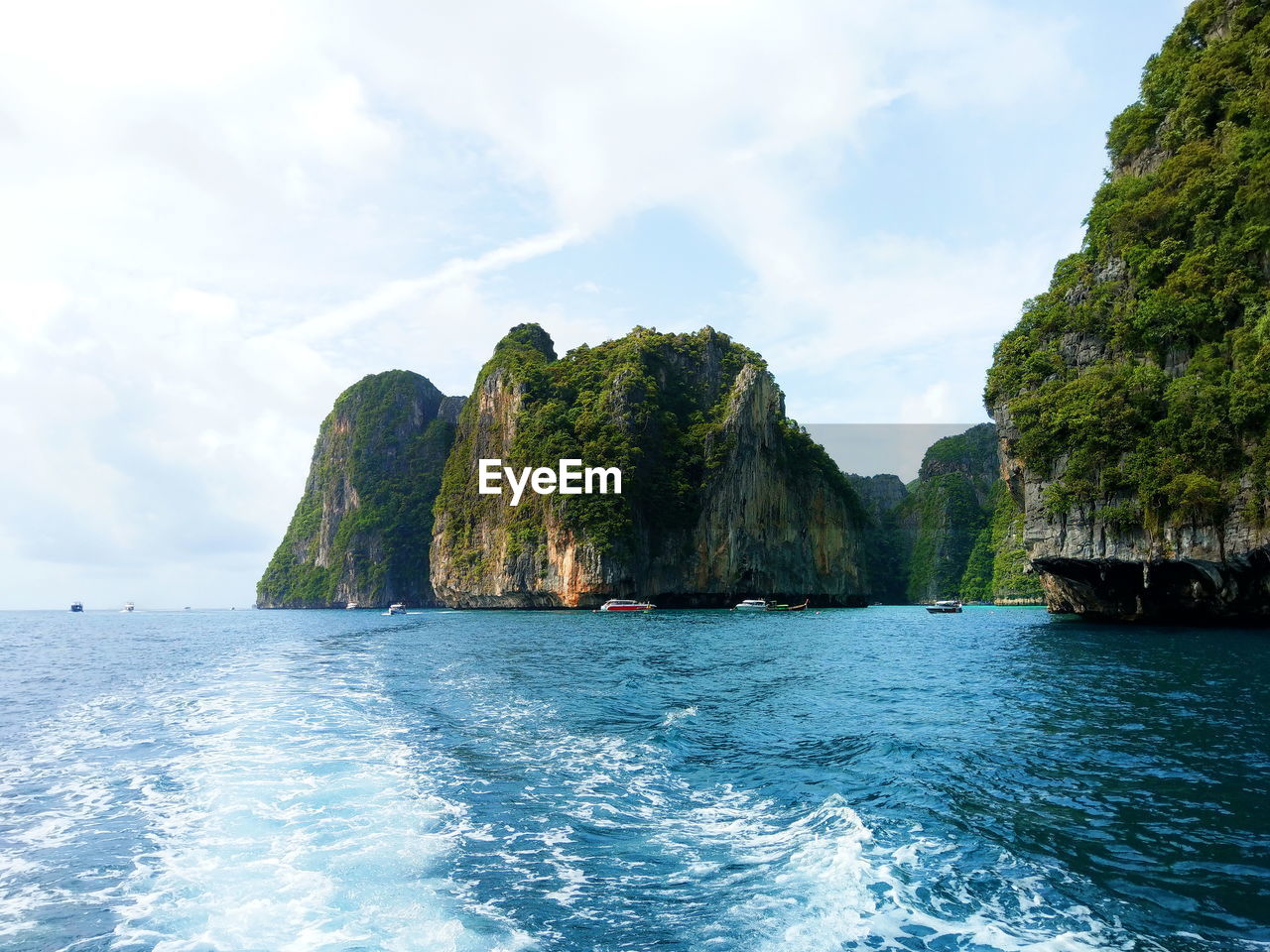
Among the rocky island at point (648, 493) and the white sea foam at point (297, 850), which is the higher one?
the rocky island at point (648, 493)

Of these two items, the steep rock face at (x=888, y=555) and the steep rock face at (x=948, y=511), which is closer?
the steep rock face at (x=948, y=511)

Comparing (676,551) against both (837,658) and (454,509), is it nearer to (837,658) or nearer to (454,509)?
(454,509)

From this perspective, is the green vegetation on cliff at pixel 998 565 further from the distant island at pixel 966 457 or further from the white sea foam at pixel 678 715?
the white sea foam at pixel 678 715

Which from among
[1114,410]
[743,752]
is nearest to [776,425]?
[1114,410]

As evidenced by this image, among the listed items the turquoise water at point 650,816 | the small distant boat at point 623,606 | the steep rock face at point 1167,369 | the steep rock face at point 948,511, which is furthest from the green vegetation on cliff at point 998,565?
the turquoise water at point 650,816

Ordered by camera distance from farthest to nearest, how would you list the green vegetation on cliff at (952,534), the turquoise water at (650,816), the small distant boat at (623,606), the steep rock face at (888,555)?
the steep rock face at (888,555) → the green vegetation on cliff at (952,534) → the small distant boat at (623,606) → the turquoise water at (650,816)

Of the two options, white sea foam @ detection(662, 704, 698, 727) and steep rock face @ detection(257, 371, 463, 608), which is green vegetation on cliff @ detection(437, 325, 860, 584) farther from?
white sea foam @ detection(662, 704, 698, 727)
